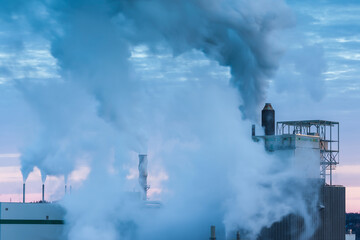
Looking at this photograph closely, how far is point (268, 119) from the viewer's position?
5888cm

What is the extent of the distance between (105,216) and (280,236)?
48.9ft

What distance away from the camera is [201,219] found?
181 feet

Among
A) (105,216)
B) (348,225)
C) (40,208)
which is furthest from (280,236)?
(348,225)

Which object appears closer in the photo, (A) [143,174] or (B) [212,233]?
(B) [212,233]

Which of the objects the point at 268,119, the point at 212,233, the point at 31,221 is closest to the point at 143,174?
Answer: the point at 31,221

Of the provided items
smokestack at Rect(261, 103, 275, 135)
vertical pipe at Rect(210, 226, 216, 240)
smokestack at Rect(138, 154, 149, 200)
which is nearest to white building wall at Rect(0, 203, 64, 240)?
smokestack at Rect(138, 154, 149, 200)

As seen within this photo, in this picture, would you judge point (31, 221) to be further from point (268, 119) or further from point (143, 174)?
point (268, 119)

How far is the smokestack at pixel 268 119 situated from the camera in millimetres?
58713

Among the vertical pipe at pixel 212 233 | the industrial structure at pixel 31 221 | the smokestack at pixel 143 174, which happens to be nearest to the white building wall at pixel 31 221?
the industrial structure at pixel 31 221

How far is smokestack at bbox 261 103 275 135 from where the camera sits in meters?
58.7

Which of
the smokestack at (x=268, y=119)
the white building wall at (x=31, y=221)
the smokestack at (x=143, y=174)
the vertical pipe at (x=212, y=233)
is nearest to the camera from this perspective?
the vertical pipe at (x=212, y=233)

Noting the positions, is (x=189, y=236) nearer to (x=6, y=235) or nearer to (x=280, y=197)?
(x=280, y=197)

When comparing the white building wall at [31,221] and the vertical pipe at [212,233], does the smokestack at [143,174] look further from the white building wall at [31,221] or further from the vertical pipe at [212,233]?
the vertical pipe at [212,233]

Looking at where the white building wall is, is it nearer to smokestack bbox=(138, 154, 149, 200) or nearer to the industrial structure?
the industrial structure
